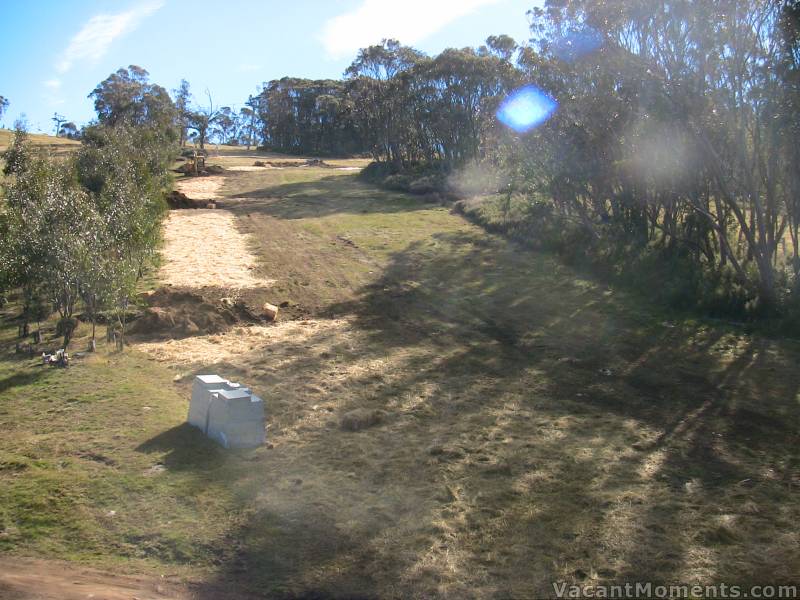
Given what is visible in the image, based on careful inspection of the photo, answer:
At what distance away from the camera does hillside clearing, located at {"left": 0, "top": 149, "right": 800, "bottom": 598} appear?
651 centimetres

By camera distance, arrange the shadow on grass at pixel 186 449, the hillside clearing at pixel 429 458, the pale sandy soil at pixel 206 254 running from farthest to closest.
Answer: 1. the pale sandy soil at pixel 206 254
2. the shadow on grass at pixel 186 449
3. the hillside clearing at pixel 429 458

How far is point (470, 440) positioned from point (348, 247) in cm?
1828

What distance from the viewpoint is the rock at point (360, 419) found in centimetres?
994

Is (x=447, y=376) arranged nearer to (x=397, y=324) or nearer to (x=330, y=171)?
(x=397, y=324)

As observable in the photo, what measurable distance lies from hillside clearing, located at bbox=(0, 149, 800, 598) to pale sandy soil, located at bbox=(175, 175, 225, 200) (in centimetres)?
2973

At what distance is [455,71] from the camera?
46875mm

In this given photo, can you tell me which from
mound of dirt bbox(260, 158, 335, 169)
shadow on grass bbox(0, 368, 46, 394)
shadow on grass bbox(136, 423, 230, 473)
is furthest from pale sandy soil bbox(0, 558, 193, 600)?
mound of dirt bbox(260, 158, 335, 169)

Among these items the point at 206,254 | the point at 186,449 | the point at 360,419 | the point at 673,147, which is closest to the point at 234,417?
the point at 186,449

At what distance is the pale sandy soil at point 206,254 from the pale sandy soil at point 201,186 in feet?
27.6

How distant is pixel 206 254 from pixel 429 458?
59.6 feet

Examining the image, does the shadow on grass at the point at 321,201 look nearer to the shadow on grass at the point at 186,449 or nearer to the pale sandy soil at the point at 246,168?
the pale sandy soil at the point at 246,168

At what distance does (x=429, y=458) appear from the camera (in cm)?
881

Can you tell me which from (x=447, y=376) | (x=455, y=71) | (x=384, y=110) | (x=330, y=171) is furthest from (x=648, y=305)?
(x=330, y=171)

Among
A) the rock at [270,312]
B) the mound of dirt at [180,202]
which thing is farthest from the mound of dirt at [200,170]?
the rock at [270,312]
